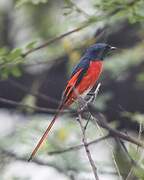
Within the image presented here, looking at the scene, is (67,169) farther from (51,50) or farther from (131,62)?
(51,50)

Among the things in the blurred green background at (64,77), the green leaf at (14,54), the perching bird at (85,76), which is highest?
the perching bird at (85,76)

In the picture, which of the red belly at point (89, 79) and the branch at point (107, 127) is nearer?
the branch at point (107, 127)

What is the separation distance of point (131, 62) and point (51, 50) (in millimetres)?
897

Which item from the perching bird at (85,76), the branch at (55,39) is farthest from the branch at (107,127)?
the branch at (55,39)

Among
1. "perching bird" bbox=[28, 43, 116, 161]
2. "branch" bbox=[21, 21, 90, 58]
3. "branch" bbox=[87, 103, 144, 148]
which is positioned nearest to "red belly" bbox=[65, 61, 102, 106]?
"perching bird" bbox=[28, 43, 116, 161]

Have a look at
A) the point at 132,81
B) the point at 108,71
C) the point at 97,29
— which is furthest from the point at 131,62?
the point at 97,29

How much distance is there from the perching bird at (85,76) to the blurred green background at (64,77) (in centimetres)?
48

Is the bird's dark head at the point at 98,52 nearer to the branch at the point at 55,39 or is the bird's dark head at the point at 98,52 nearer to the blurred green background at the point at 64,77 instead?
the blurred green background at the point at 64,77

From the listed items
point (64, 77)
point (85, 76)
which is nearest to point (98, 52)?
point (85, 76)

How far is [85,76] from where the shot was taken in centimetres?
310

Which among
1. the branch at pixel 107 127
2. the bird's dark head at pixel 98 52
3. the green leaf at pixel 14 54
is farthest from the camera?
the green leaf at pixel 14 54

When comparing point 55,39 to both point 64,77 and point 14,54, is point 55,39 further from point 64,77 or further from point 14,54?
point 64,77

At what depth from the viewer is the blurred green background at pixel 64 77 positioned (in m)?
4.94

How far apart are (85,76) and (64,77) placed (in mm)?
4803
